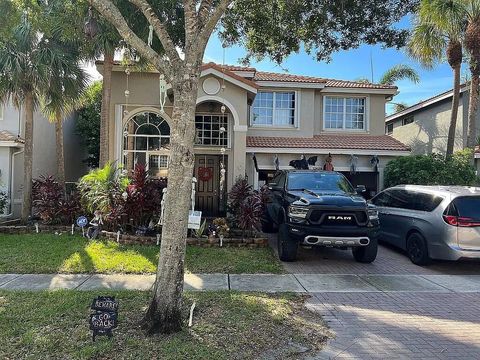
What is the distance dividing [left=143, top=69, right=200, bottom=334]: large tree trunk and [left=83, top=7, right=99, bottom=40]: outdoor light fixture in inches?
242

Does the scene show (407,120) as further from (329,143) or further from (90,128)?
(90,128)

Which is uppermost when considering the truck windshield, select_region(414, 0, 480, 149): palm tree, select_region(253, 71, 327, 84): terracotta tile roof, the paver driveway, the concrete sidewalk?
select_region(414, 0, 480, 149): palm tree

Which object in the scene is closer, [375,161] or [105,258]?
[105,258]

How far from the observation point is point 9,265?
321 inches

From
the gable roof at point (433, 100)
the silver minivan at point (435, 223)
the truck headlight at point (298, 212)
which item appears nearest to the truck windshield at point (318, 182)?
the truck headlight at point (298, 212)

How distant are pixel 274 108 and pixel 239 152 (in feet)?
16.9

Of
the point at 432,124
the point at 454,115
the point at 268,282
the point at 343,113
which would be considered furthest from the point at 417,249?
the point at 432,124

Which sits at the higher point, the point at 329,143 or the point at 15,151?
the point at 329,143

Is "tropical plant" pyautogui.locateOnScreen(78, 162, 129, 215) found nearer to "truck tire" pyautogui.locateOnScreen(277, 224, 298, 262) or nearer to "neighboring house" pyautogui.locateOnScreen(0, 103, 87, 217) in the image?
"truck tire" pyautogui.locateOnScreen(277, 224, 298, 262)

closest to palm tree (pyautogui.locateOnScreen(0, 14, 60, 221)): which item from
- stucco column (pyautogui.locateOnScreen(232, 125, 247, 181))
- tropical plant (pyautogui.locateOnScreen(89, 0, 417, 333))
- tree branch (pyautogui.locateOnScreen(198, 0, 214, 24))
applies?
tropical plant (pyautogui.locateOnScreen(89, 0, 417, 333))

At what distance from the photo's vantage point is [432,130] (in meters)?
20.6

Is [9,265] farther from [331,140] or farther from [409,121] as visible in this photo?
[409,121]

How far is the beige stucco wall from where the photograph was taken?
1911cm

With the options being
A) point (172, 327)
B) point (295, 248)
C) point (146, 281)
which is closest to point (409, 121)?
point (295, 248)
